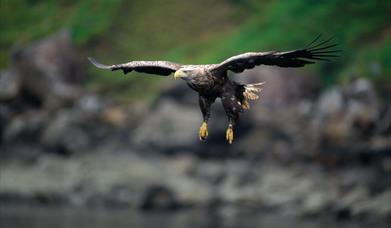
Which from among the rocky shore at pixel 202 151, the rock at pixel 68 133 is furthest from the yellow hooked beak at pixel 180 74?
the rock at pixel 68 133

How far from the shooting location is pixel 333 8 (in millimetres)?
46438

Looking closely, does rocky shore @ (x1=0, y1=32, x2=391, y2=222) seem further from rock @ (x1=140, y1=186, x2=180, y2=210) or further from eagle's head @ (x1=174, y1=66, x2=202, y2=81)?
eagle's head @ (x1=174, y1=66, x2=202, y2=81)

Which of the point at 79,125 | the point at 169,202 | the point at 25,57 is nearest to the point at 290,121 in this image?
the point at 169,202

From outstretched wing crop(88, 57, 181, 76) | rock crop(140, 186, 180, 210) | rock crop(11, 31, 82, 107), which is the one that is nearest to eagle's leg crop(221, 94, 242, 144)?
outstretched wing crop(88, 57, 181, 76)

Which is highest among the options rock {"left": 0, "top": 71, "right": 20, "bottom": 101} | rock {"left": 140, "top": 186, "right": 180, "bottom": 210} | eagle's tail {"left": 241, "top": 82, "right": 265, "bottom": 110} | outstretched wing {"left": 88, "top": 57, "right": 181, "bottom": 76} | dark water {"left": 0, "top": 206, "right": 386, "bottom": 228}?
rock {"left": 0, "top": 71, "right": 20, "bottom": 101}

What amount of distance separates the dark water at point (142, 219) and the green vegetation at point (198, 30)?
8.11 meters

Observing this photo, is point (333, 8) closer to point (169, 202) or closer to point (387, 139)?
point (387, 139)

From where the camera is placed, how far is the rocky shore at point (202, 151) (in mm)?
37562

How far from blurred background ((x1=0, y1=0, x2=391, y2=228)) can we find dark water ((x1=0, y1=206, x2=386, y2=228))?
0.08m

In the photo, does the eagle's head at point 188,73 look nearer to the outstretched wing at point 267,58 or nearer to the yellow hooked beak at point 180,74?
the yellow hooked beak at point 180,74

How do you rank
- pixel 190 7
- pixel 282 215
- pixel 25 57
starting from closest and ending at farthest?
pixel 282 215
pixel 25 57
pixel 190 7

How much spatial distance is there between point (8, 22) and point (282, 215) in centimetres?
2324

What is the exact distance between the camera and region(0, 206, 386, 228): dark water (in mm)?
35719

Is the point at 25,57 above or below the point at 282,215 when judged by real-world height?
above
